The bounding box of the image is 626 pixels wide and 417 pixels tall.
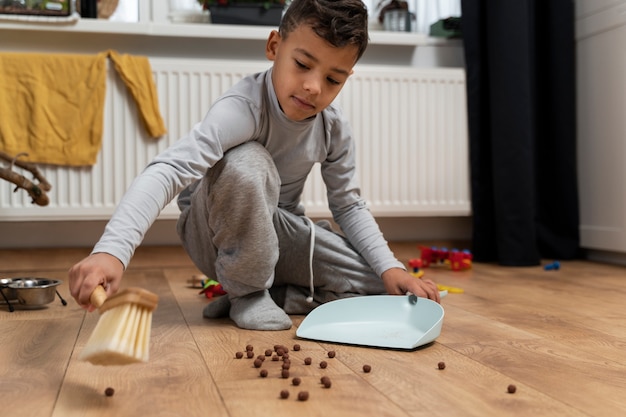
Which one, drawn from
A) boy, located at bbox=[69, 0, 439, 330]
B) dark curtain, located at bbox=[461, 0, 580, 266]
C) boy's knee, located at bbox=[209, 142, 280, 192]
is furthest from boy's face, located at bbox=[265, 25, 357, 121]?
dark curtain, located at bbox=[461, 0, 580, 266]

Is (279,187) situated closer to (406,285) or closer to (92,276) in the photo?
(406,285)

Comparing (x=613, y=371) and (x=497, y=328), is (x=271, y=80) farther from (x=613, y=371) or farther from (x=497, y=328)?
(x=613, y=371)

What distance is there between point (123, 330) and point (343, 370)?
346 mm

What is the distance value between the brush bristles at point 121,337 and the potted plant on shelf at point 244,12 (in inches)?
73.4

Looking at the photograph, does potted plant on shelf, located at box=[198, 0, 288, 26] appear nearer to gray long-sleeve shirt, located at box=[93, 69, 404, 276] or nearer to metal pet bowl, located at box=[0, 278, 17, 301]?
gray long-sleeve shirt, located at box=[93, 69, 404, 276]

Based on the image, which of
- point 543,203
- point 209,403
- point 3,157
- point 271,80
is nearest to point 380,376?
point 209,403

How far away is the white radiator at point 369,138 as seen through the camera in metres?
2.45

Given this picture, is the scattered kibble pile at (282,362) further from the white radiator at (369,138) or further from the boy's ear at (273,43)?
the white radiator at (369,138)

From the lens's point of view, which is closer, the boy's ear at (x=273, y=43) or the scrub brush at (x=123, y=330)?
the scrub brush at (x=123, y=330)

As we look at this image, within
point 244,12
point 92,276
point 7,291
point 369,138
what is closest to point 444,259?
point 369,138

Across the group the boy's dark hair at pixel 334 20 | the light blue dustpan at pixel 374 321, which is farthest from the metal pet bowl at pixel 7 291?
the boy's dark hair at pixel 334 20

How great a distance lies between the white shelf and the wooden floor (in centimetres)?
106

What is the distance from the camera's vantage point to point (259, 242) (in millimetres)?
1384

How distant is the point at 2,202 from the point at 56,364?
1.43 m
